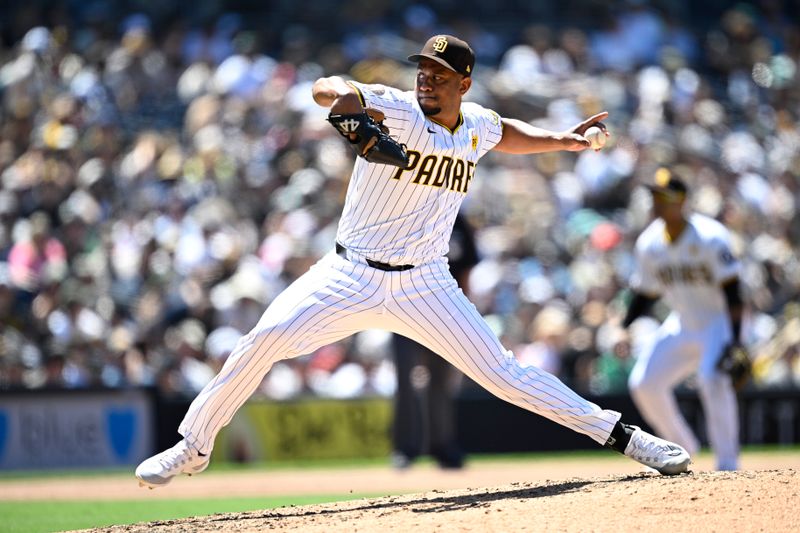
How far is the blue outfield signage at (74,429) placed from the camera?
39.7 feet

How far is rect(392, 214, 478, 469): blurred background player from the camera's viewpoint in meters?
10.8

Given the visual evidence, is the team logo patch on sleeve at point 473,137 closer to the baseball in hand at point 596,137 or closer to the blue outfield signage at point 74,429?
the baseball in hand at point 596,137

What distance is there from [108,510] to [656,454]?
148 inches

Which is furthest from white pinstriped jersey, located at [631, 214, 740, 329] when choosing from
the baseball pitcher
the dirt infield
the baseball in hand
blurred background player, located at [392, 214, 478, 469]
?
the baseball pitcher

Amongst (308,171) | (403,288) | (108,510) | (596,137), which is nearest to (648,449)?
(403,288)

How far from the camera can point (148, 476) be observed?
626 centimetres

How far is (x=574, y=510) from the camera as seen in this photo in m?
5.75

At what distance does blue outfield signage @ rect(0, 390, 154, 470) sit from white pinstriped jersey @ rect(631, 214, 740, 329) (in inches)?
199

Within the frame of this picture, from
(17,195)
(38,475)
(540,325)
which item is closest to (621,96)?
(540,325)

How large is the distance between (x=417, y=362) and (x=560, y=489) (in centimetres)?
496

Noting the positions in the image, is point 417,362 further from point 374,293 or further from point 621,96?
point 621,96

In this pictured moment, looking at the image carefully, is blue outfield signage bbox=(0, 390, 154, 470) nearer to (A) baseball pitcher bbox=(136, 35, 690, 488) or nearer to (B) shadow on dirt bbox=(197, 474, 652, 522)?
(B) shadow on dirt bbox=(197, 474, 652, 522)

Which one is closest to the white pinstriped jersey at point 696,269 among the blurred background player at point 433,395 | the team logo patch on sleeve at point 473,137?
the blurred background player at point 433,395

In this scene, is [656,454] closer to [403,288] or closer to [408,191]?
[403,288]
